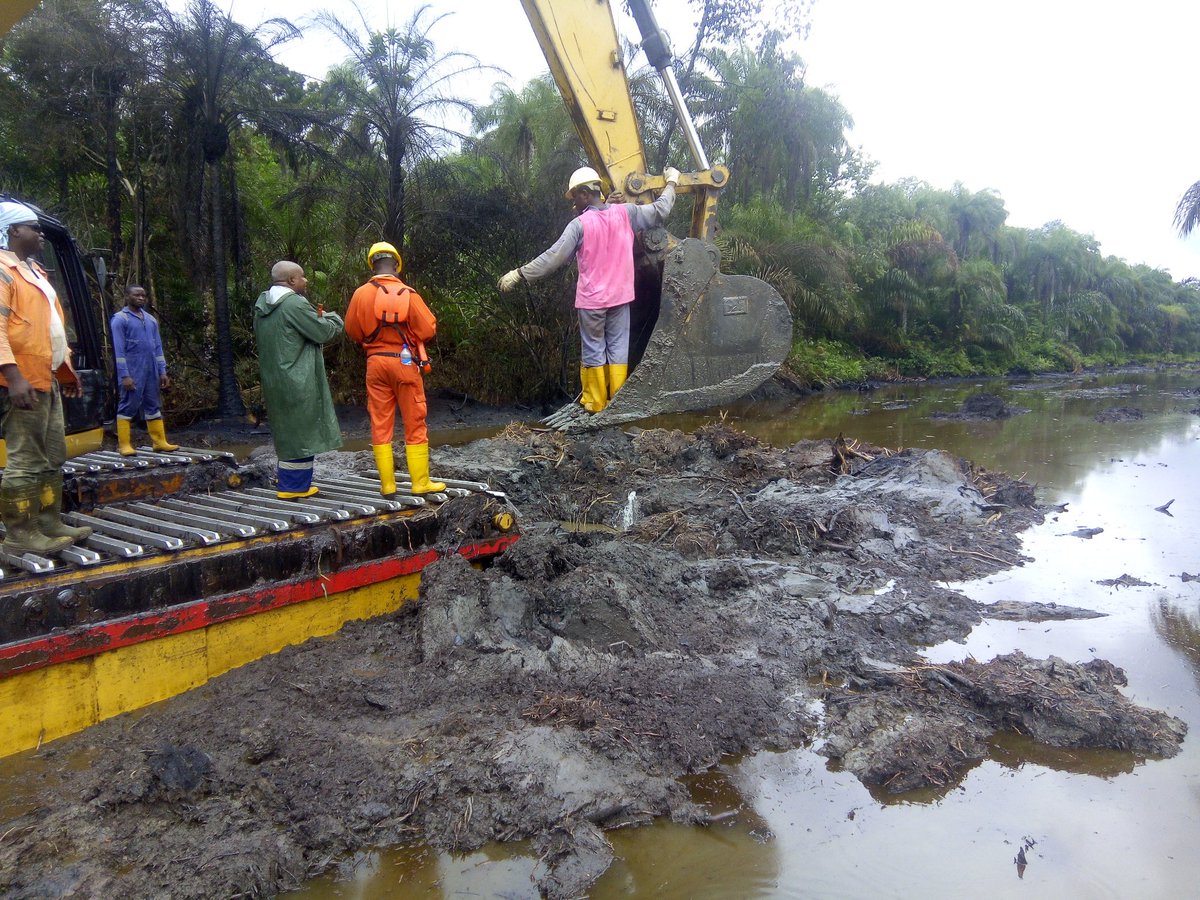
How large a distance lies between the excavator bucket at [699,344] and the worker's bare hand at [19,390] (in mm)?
2885

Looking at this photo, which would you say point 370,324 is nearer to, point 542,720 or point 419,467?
point 419,467

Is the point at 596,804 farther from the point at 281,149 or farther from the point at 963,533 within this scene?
the point at 281,149

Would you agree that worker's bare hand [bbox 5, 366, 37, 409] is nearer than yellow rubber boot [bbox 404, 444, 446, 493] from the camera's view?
Yes

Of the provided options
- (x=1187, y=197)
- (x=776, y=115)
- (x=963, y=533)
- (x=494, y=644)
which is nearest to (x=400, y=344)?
(x=494, y=644)

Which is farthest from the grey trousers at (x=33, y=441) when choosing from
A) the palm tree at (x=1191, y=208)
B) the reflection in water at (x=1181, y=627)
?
the palm tree at (x=1191, y=208)

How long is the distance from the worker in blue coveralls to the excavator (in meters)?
4.85

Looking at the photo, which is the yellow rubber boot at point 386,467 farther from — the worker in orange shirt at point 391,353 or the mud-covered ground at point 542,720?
the mud-covered ground at point 542,720

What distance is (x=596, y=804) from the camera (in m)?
3.21

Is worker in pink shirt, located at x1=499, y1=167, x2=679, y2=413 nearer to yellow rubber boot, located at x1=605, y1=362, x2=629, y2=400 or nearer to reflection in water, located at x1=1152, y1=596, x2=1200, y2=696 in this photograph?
yellow rubber boot, located at x1=605, y1=362, x2=629, y2=400

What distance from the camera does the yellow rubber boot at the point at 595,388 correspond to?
5559 mm

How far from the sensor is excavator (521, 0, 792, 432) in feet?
17.9

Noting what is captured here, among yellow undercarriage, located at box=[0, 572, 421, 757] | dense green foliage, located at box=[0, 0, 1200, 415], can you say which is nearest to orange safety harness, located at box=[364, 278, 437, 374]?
yellow undercarriage, located at box=[0, 572, 421, 757]

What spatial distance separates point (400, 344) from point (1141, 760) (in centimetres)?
440

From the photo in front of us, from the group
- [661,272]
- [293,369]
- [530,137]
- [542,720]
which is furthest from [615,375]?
[530,137]
